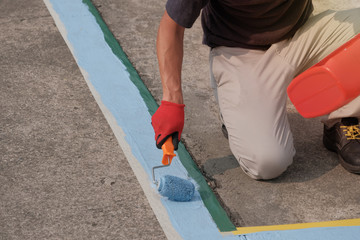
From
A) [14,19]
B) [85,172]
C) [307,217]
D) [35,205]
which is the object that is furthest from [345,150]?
[14,19]

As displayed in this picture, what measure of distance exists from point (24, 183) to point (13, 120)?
505 mm

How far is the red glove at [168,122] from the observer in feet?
8.51

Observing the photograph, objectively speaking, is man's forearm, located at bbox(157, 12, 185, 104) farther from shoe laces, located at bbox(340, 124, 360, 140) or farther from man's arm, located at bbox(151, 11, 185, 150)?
shoe laces, located at bbox(340, 124, 360, 140)

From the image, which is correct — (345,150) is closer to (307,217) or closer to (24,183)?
(307,217)

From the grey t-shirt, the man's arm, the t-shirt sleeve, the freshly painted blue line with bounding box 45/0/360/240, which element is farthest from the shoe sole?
the t-shirt sleeve

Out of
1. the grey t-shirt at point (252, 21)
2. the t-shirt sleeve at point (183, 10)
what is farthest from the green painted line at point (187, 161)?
the t-shirt sleeve at point (183, 10)

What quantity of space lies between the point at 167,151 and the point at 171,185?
14 centimetres

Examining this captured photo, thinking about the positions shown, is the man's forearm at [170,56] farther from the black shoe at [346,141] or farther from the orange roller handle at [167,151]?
the black shoe at [346,141]

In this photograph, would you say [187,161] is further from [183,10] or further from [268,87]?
[183,10]

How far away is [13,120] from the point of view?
3057 millimetres

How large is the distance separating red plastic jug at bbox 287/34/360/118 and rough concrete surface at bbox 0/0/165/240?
779 millimetres

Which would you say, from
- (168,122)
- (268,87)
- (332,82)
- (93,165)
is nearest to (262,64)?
(268,87)

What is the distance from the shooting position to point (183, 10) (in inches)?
104

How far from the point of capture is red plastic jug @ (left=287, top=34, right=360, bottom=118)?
2.19 m
